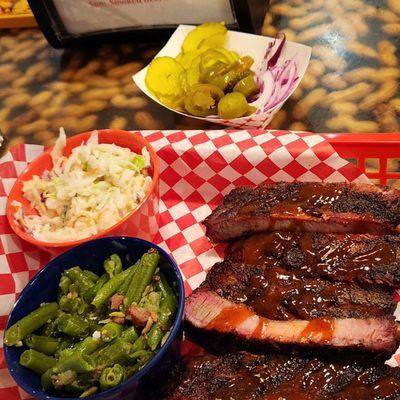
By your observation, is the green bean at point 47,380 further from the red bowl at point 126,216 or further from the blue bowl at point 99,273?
the red bowl at point 126,216

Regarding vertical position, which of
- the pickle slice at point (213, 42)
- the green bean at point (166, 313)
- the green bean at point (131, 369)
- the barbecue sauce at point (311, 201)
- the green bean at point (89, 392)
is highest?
the pickle slice at point (213, 42)

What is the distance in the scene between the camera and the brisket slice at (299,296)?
1986 millimetres

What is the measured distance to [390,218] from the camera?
221 cm

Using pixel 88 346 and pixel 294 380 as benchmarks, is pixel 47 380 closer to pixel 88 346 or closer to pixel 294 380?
pixel 88 346

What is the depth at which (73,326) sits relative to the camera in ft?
6.69

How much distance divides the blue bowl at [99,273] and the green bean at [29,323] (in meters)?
0.04

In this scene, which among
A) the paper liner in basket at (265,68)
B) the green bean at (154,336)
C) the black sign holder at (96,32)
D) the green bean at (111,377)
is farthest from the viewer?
the black sign holder at (96,32)

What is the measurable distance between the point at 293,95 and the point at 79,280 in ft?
5.99

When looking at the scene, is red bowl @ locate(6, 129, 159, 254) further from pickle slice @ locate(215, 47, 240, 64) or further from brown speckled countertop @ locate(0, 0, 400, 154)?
pickle slice @ locate(215, 47, 240, 64)

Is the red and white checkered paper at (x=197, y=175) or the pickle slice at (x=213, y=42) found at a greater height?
the pickle slice at (x=213, y=42)

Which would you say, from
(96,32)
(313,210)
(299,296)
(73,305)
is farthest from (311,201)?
(96,32)

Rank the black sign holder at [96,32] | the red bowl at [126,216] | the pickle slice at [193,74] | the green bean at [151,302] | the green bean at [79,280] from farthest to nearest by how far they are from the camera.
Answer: the black sign holder at [96,32], the pickle slice at [193,74], the red bowl at [126,216], the green bean at [79,280], the green bean at [151,302]

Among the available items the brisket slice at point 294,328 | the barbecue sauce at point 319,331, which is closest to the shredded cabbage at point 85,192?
the brisket slice at point 294,328

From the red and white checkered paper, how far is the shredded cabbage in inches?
6.2
